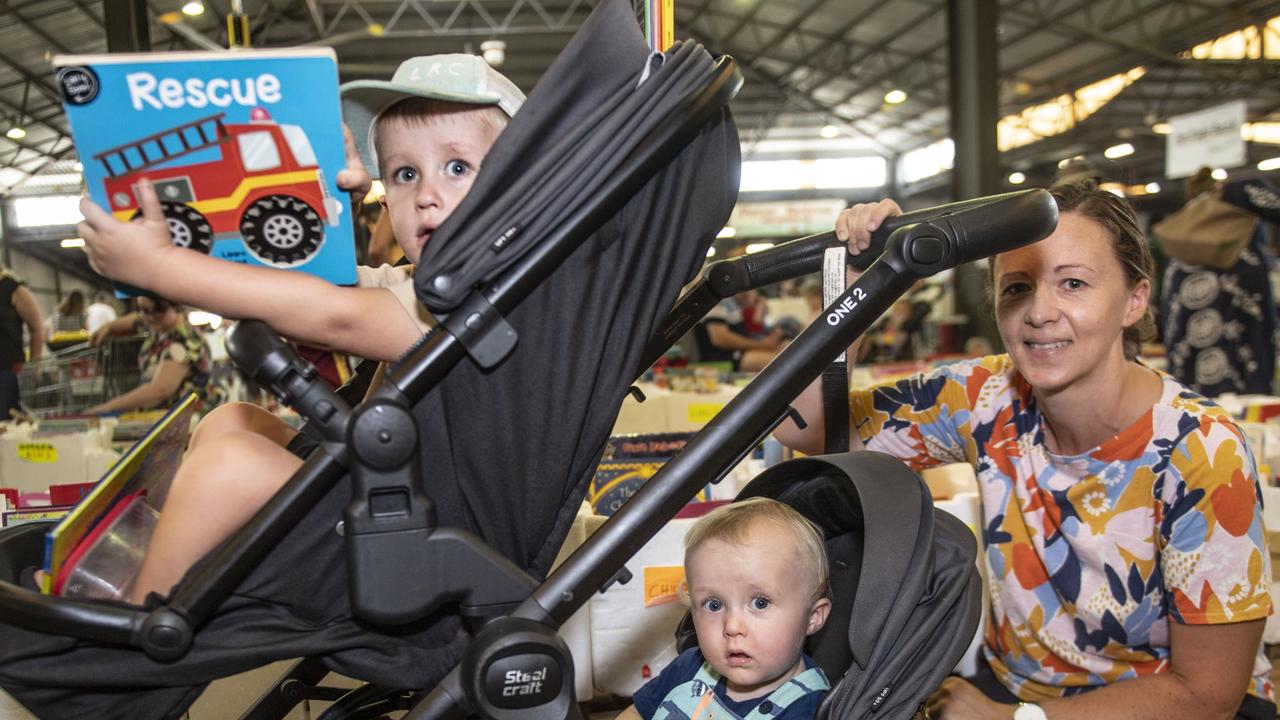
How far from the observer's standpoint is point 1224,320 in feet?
16.3

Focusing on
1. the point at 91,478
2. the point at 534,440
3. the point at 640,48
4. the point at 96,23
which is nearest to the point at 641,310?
the point at 534,440

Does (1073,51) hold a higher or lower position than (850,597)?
higher

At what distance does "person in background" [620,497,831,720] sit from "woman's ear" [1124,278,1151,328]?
683mm

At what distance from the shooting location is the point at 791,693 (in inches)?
59.5

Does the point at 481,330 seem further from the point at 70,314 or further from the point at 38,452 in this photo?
the point at 70,314

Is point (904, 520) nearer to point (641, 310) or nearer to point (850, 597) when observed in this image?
point (850, 597)

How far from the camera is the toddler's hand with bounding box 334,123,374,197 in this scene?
1.16m

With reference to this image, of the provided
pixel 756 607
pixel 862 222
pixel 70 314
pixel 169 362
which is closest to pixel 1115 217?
pixel 862 222

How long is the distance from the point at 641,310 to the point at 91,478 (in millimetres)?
3280

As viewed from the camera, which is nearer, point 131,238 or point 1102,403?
point 131,238

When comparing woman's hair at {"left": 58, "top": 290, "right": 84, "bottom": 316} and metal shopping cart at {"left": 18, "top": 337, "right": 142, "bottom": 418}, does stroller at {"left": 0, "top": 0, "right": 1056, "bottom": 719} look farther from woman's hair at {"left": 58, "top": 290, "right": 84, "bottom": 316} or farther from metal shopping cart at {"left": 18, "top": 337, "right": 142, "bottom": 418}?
woman's hair at {"left": 58, "top": 290, "right": 84, "bottom": 316}

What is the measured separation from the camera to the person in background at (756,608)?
151 centimetres

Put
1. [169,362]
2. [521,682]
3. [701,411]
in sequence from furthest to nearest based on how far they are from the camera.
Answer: [169,362] → [701,411] → [521,682]

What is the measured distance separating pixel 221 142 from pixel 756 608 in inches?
41.6
